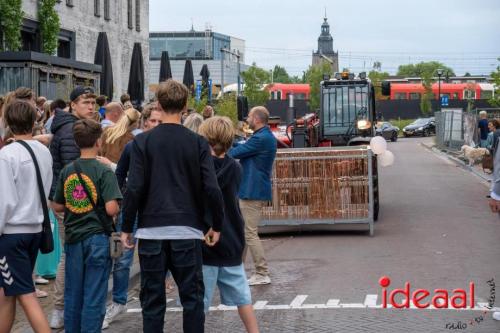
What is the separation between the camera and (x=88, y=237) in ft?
24.0

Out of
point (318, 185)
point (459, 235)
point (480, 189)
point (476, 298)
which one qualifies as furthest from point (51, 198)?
point (480, 189)

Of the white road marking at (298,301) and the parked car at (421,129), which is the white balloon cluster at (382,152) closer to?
the white road marking at (298,301)

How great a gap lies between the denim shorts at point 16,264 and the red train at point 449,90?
7652cm

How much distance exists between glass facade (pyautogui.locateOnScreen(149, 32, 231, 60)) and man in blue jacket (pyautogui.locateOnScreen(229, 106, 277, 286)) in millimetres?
120180

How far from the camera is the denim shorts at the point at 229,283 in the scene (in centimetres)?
735

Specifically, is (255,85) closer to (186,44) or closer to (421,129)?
(421,129)

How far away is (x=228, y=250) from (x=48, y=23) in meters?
28.4

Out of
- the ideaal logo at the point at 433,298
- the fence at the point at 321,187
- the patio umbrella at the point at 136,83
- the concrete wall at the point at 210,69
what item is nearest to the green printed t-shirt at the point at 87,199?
the ideaal logo at the point at 433,298

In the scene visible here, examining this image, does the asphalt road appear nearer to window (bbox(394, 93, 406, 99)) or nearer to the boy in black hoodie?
the boy in black hoodie

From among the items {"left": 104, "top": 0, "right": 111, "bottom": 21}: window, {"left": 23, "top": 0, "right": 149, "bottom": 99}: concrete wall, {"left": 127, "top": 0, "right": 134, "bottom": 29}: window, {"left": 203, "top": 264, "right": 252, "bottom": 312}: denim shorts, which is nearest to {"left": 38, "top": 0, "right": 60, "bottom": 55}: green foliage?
{"left": 23, "top": 0, "right": 149, "bottom": 99}: concrete wall

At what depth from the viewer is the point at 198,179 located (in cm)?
657

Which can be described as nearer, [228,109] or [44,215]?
[44,215]

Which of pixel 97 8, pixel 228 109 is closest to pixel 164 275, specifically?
pixel 228 109

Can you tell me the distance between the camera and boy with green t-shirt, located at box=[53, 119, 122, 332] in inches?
287
